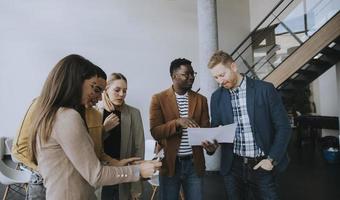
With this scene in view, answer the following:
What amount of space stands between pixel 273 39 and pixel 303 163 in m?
3.11

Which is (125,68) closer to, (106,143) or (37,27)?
(37,27)

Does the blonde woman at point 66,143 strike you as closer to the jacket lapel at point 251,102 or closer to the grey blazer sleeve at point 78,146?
the grey blazer sleeve at point 78,146

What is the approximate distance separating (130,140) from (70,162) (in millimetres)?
986

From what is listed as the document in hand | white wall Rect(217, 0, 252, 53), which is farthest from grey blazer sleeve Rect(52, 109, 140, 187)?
white wall Rect(217, 0, 252, 53)

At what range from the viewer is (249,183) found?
6.65 feet

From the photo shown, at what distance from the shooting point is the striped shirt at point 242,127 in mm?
1988

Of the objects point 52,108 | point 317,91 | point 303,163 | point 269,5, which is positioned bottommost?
point 303,163

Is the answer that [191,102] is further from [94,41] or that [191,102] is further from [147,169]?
[94,41]

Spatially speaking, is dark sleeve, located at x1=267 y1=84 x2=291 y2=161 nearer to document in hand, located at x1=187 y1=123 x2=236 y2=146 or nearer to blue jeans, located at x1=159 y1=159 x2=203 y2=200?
document in hand, located at x1=187 y1=123 x2=236 y2=146

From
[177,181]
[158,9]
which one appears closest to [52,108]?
[177,181]

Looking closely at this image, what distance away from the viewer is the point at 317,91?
30.5 feet

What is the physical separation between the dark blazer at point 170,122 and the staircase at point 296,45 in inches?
154

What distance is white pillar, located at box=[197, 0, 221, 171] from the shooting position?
5332 mm

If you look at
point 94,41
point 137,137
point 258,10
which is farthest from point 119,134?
point 258,10
